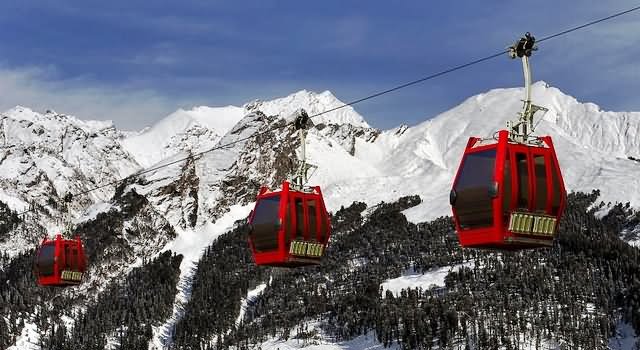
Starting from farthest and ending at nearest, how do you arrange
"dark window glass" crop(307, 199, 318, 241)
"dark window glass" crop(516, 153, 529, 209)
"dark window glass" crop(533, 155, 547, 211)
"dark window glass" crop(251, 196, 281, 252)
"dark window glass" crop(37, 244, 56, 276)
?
"dark window glass" crop(37, 244, 56, 276) → "dark window glass" crop(307, 199, 318, 241) → "dark window glass" crop(251, 196, 281, 252) → "dark window glass" crop(533, 155, 547, 211) → "dark window glass" crop(516, 153, 529, 209)

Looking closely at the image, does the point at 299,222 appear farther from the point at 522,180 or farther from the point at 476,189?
the point at 522,180

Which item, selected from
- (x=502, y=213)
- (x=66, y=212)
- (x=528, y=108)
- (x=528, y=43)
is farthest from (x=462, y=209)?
(x=66, y=212)

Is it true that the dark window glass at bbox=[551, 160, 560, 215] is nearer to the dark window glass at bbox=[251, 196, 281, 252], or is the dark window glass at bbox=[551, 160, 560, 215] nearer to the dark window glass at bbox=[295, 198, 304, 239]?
the dark window glass at bbox=[295, 198, 304, 239]

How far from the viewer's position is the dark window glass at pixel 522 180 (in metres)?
28.1

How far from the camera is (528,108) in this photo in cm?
2852

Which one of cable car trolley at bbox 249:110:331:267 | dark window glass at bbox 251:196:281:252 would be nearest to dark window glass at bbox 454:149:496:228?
cable car trolley at bbox 249:110:331:267

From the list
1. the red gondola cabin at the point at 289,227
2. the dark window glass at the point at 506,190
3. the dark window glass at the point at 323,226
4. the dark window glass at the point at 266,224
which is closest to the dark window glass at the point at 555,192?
the dark window glass at the point at 506,190

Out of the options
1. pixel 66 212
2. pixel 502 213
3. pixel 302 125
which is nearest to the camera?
pixel 502 213

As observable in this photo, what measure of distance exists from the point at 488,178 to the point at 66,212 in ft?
132

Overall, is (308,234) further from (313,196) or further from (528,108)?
(528,108)

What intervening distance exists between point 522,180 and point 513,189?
1.63ft

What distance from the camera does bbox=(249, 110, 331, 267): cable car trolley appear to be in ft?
126

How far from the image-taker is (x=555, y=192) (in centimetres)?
2903

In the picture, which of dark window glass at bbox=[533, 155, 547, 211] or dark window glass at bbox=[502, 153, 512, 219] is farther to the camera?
dark window glass at bbox=[533, 155, 547, 211]
